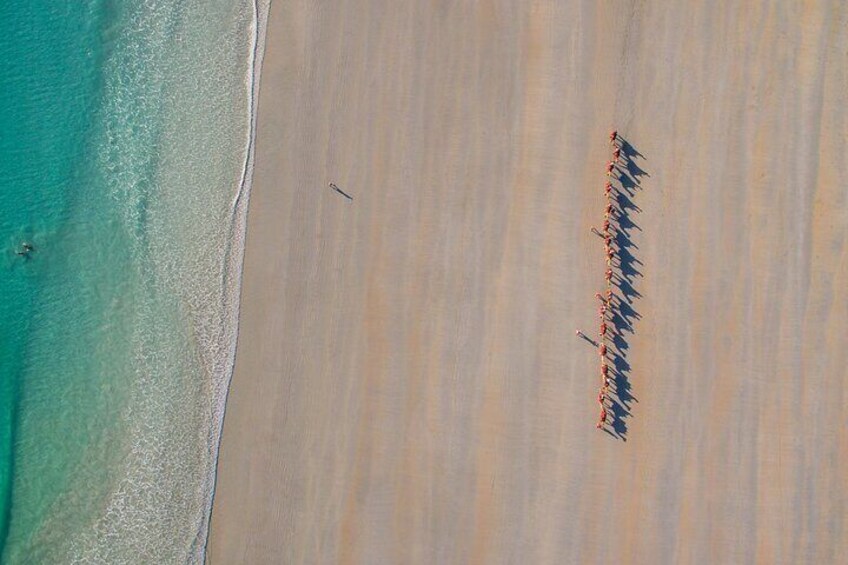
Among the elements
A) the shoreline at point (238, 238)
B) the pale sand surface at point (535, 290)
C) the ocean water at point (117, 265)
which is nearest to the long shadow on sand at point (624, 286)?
the pale sand surface at point (535, 290)

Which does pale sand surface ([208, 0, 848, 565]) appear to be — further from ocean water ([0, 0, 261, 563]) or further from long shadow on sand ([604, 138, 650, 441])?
ocean water ([0, 0, 261, 563])

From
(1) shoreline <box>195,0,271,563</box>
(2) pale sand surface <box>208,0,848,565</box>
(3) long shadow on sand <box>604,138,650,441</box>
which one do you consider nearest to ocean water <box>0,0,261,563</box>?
(1) shoreline <box>195,0,271,563</box>

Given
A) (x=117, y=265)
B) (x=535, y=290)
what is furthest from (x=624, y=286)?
(x=117, y=265)

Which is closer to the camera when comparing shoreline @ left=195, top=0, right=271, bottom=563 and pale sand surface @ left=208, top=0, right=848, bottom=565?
pale sand surface @ left=208, top=0, right=848, bottom=565

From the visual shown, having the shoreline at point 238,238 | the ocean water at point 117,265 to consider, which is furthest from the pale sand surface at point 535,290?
the ocean water at point 117,265

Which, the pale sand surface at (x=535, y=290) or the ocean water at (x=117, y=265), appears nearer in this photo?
the pale sand surface at (x=535, y=290)

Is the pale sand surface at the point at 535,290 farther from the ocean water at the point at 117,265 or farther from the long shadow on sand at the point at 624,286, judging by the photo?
the ocean water at the point at 117,265
